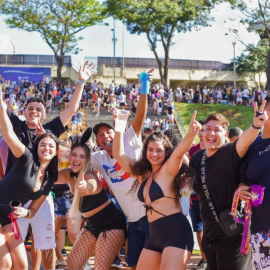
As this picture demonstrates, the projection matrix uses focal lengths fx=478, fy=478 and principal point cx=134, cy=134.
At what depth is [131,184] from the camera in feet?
18.4

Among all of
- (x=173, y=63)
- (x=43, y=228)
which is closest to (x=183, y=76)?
(x=173, y=63)

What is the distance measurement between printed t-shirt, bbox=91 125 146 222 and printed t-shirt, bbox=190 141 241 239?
1050 millimetres

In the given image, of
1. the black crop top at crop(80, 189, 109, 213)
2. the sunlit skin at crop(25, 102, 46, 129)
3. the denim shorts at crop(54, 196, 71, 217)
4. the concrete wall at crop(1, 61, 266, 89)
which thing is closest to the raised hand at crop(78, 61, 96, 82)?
the sunlit skin at crop(25, 102, 46, 129)

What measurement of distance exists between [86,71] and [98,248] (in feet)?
7.39

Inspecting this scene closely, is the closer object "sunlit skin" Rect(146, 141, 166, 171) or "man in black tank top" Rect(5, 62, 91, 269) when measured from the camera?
"sunlit skin" Rect(146, 141, 166, 171)

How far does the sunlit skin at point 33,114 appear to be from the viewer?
18.7ft

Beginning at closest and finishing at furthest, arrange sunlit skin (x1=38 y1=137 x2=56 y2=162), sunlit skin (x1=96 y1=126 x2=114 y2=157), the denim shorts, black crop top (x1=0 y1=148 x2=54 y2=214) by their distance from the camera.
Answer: black crop top (x1=0 y1=148 x2=54 y2=214) < sunlit skin (x1=38 y1=137 x2=56 y2=162) < sunlit skin (x1=96 y1=126 x2=114 y2=157) < the denim shorts

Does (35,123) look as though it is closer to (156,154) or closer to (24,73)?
(156,154)

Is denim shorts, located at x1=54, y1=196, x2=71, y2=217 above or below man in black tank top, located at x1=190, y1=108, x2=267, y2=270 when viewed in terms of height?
below

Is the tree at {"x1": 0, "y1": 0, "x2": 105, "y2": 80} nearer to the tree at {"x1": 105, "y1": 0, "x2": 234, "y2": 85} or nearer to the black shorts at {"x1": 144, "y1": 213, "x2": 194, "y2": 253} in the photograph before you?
the tree at {"x1": 105, "y1": 0, "x2": 234, "y2": 85}

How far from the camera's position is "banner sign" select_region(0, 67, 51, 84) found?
37406mm

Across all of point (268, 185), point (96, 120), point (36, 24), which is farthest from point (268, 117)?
point (36, 24)

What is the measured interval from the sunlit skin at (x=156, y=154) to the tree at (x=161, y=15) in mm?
31626

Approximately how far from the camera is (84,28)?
3850cm
